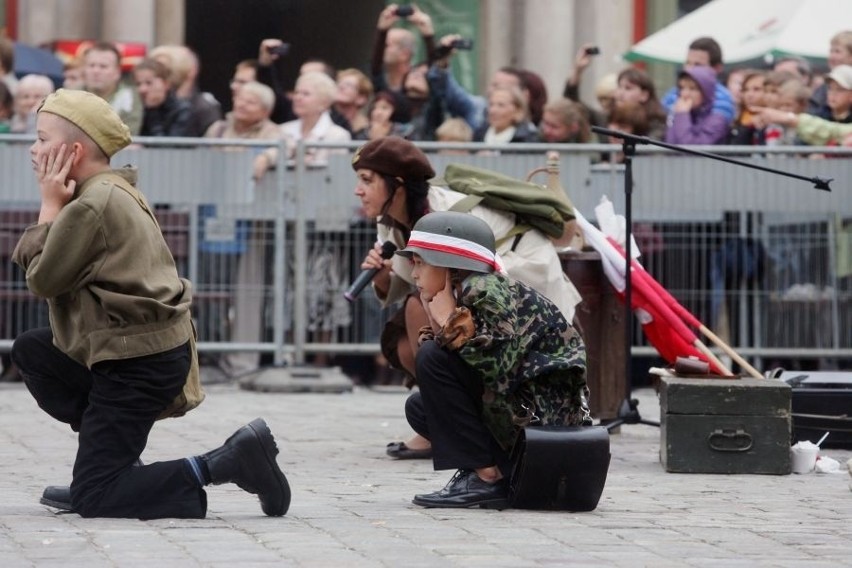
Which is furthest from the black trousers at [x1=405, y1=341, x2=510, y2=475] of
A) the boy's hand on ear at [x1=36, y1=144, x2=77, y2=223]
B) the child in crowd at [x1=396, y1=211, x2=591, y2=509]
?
the boy's hand on ear at [x1=36, y1=144, x2=77, y2=223]

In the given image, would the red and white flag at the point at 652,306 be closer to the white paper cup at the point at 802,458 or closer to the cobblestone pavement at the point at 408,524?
the cobblestone pavement at the point at 408,524

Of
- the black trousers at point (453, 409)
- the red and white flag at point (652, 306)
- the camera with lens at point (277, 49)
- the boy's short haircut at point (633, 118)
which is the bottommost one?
the black trousers at point (453, 409)

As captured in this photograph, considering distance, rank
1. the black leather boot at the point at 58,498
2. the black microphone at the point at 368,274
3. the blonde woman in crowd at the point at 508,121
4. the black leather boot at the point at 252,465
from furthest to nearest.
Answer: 1. the blonde woman in crowd at the point at 508,121
2. the black microphone at the point at 368,274
3. the black leather boot at the point at 58,498
4. the black leather boot at the point at 252,465

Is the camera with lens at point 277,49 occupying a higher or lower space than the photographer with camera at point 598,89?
higher

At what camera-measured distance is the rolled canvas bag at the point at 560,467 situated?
690cm

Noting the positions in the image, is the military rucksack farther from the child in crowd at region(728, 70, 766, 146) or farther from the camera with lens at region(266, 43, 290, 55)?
the camera with lens at region(266, 43, 290, 55)

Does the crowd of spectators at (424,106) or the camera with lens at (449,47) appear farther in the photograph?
the camera with lens at (449,47)

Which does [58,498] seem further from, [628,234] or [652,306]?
[652,306]

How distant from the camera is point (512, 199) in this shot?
8992 mm

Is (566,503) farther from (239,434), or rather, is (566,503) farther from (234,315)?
(234,315)

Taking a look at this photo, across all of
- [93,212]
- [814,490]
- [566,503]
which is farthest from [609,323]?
[93,212]

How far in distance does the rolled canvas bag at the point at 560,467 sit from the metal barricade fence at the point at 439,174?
19.4 feet

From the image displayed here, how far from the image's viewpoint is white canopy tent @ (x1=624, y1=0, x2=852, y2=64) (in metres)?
15.7

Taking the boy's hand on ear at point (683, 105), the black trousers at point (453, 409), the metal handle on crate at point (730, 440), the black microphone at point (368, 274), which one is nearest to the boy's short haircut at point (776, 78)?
the boy's hand on ear at point (683, 105)
